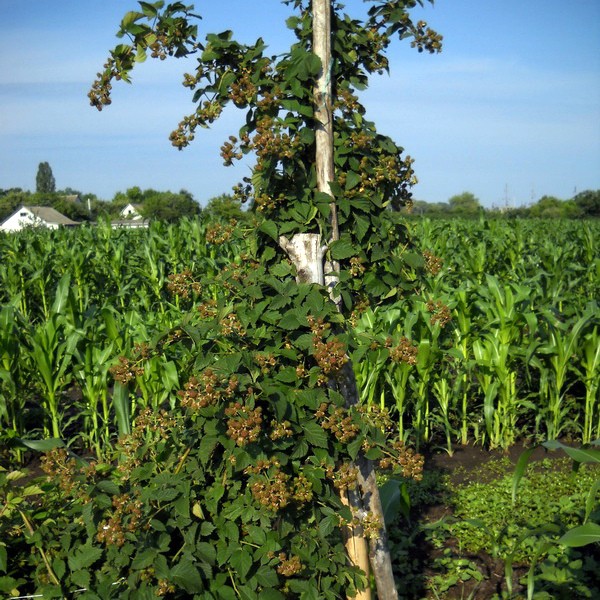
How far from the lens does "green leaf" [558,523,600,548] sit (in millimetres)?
2604

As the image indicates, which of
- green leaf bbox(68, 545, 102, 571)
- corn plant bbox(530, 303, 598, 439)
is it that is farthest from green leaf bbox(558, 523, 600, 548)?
corn plant bbox(530, 303, 598, 439)

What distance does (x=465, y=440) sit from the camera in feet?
18.8

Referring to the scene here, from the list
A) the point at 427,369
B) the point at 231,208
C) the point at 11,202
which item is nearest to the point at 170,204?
the point at 11,202

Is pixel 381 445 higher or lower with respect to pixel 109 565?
higher

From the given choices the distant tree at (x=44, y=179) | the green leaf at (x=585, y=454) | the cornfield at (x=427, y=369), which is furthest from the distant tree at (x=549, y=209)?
the distant tree at (x=44, y=179)

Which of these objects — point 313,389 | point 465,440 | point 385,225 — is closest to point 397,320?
point 465,440

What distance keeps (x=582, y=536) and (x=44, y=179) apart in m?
147

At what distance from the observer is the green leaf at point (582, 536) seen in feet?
8.54

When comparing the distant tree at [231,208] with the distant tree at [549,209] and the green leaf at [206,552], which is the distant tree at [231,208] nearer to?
the green leaf at [206,552]

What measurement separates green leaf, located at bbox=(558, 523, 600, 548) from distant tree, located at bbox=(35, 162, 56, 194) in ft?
473

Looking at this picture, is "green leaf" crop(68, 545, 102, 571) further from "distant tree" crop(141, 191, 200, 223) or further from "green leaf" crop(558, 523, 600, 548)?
"distant tree" crop(141, 191, 200, 223)

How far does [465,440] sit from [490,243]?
9.15 meters

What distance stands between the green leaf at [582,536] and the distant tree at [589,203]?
2332 inches

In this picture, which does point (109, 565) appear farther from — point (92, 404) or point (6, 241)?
point (6, 241)
